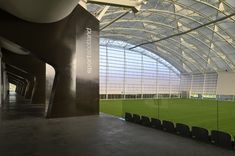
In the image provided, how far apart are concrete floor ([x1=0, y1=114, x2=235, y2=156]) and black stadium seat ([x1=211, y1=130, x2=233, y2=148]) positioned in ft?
0.96

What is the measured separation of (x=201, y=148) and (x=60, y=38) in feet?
29.0

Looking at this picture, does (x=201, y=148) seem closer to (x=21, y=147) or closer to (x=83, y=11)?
(x=21, y=147)

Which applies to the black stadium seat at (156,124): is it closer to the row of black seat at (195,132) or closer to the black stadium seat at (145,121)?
the row of black seat at (195,132)

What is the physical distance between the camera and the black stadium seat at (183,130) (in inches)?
332

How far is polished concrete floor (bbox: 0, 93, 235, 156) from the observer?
252 inches

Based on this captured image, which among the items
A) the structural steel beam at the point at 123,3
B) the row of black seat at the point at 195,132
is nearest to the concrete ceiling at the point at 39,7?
the row of black seat at the point at 195,132

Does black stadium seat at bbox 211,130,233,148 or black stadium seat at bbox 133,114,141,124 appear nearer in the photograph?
black stadium seat at bbox 211,130,233,148

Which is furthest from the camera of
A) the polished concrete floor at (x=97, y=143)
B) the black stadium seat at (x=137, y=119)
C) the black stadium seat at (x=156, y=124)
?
the black stadium seat at (x=137, y=119)

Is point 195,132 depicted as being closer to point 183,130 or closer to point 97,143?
point 183,130

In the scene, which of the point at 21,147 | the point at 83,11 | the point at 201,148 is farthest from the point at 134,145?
the point at 83,11

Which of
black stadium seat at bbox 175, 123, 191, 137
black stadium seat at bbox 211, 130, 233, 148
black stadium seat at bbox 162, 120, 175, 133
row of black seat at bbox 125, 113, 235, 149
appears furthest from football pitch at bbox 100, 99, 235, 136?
black stadium seat at bbox 211, 130, 233, 148

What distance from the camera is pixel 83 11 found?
538 inches

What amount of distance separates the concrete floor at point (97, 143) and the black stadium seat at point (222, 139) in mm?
292

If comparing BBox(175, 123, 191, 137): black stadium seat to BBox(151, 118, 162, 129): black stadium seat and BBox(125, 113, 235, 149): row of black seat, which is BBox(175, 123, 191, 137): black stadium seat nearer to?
BBox(125, 113, 235, 149): row of black seat
